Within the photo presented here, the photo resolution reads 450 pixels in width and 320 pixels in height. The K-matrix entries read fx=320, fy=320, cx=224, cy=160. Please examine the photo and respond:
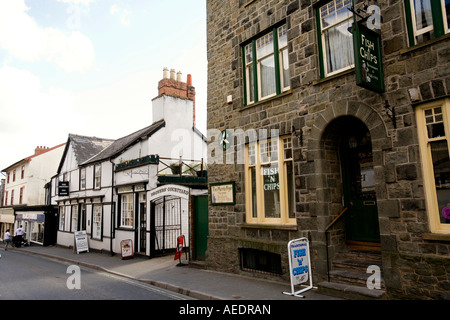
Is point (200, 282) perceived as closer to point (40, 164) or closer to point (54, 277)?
point (54, 277)

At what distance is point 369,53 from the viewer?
657cm

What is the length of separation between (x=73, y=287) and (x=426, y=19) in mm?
11161

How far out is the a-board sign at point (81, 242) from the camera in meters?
19.1

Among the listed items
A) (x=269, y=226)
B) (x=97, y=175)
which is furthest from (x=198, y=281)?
(x=97, y=175)

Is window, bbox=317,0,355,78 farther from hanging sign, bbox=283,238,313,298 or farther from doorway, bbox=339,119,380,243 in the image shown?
hanging sign, bbox=283,238,313,298

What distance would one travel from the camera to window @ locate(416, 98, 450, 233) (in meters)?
5.99

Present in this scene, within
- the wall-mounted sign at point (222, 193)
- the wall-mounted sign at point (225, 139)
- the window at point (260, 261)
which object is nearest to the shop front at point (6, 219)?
the wall-mounted sign at point (222, 193)

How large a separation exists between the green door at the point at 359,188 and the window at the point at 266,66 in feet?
8.37

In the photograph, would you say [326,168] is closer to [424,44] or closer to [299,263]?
[299,263]

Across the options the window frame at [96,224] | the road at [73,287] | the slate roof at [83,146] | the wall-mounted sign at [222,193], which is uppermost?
the slate roof at [83,146]

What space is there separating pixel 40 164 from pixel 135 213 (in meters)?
22.9

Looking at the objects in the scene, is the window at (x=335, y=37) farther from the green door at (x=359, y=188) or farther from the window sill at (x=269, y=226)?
the window sill at (x=269, y=226)

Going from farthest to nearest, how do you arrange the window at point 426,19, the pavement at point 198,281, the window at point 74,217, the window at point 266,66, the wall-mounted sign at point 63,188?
the wall-mounted sign at point 63,188
the window at point 74,217
the window at point 266,66
the pavement at point 198,281
the window at point 426,19
